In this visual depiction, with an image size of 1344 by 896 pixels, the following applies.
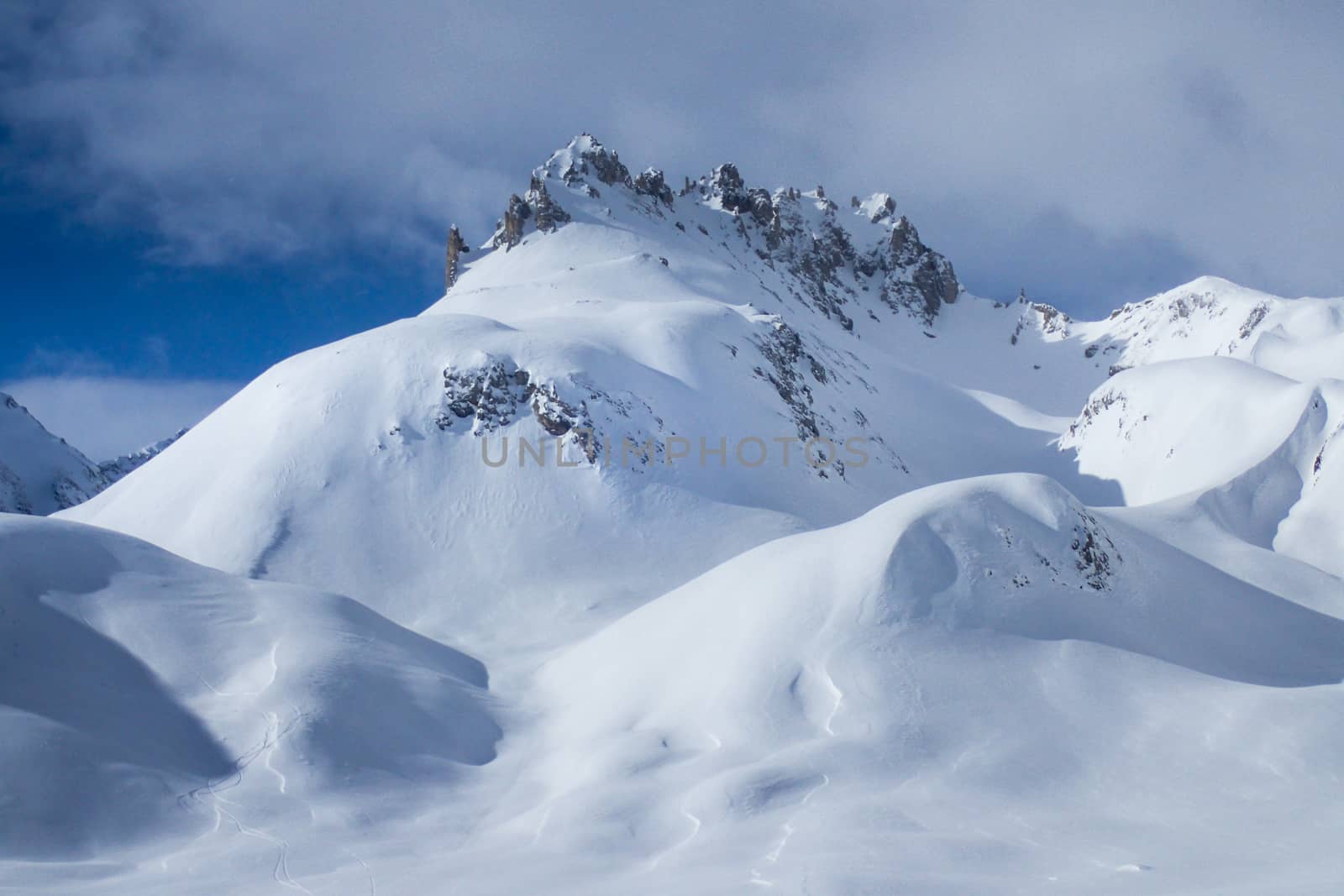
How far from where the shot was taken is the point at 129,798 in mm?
12117

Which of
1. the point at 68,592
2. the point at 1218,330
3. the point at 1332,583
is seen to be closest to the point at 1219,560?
the point at 1332,583

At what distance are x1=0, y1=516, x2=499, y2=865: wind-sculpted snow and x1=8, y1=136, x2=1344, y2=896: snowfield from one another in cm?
6

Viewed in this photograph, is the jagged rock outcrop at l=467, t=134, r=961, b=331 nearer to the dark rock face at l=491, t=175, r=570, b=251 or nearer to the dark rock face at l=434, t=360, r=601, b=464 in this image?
the dark rock face at l=491, t=175, r=570, b=251

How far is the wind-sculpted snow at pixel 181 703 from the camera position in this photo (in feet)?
39.1

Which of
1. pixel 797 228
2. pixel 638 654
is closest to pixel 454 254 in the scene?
pixel 797 228

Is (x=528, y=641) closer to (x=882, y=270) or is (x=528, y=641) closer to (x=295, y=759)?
(x=295, y=759)

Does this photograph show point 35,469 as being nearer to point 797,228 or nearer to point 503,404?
point 503,404

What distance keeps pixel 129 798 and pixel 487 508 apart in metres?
17.6

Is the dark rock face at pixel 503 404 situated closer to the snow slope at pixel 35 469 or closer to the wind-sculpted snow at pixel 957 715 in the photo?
the wind-sculpted snow at pixel 957 715

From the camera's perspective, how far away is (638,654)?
59.4 feet

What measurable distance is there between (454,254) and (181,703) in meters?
63.1

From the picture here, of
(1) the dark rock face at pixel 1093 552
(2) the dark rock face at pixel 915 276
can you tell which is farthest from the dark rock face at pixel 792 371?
(2) the dark rock face at pixel 915 276

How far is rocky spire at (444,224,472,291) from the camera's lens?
71.4 metres

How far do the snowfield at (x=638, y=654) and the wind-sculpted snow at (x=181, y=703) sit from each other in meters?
0.06
